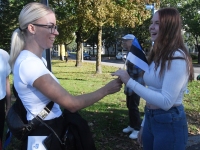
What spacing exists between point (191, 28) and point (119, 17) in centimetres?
2545

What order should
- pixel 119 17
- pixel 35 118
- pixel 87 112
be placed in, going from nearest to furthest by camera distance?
pixel 35 118
pixel 87 112
pixel 119 17

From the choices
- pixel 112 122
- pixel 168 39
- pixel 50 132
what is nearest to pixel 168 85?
pixel 168 39

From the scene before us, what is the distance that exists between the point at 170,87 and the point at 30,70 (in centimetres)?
109

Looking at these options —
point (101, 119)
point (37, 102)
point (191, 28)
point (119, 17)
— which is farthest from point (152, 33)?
point (191, 28)

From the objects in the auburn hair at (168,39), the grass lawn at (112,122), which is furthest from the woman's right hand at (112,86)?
the grass lawn at (112,122)

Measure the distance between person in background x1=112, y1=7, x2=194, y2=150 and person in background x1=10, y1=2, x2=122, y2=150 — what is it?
0.43m

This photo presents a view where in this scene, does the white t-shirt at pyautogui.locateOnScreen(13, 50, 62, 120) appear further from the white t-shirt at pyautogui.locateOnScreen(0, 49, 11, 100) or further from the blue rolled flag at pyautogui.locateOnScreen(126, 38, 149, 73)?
the white t-shirt at pyautogui.locateOnScreen(0, 49, 11, 100)

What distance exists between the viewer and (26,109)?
1.97 meters

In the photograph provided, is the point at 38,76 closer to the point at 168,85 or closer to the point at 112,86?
the point at 112,86

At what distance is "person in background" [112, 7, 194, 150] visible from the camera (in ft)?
7.39

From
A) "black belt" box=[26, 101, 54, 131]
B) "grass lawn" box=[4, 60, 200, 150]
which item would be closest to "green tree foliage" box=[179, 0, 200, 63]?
"grass lawn" box=[4, 60, 200, 150]

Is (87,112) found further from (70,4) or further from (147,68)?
(70,4)

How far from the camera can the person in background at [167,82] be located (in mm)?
2252

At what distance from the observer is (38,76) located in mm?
1846
